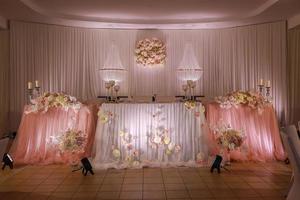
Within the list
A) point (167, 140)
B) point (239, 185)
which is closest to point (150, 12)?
point (167, 140)

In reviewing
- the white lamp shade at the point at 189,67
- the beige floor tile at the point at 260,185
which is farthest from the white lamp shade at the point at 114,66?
the beige floor tile at the point at 260,185

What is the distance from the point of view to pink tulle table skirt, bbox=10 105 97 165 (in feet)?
20.4

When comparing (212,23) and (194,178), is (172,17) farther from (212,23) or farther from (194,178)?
(194,178)

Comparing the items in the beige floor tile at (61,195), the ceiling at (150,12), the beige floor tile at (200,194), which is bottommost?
the beige floor tile at (61,195)

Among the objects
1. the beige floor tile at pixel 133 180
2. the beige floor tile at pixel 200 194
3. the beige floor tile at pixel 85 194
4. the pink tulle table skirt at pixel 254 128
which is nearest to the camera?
the beige floor tile at pixel 200 194

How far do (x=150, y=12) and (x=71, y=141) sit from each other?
3.13 metres

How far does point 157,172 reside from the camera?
5438mm

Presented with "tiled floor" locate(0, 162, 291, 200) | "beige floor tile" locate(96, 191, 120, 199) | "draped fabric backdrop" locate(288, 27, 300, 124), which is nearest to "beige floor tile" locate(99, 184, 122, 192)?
"tiled floor" locate(0, 162, 291, 200)

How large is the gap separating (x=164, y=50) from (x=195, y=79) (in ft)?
3.10

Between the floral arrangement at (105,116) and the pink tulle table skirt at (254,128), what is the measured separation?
1.66 metres

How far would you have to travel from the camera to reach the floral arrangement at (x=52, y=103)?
6.21m

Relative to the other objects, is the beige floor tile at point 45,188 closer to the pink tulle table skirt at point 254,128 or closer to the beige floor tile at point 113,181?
the beige floor tile at point 113,181

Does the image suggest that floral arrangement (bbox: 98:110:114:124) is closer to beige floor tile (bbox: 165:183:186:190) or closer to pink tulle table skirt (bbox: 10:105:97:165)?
pink tulle table skirt (bbox: 10:105:97:165)

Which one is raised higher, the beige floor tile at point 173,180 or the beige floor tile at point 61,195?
the beige floor tile at point 173,180
